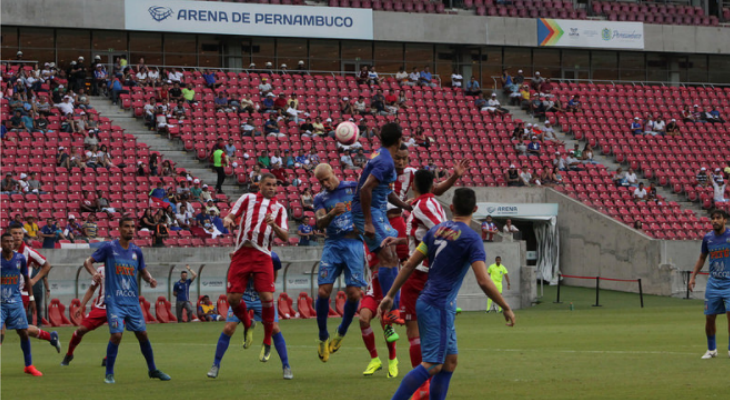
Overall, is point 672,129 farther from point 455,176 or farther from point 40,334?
point 455,176

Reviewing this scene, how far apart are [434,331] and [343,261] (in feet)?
15.1

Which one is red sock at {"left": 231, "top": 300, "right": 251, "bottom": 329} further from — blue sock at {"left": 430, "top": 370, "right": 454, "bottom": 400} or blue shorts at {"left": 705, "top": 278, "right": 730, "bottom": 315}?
blue shorts at {"left": 705, "top": 278, "right": 730, "bottom": 315}

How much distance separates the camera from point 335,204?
43.0 ft

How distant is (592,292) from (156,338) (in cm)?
1927

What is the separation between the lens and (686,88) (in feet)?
165

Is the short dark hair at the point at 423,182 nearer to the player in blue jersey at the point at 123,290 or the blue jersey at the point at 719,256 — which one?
the player in blue jersey at the point at 123,290

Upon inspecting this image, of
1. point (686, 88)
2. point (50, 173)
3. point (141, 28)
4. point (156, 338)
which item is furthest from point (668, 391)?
point (686, 88)

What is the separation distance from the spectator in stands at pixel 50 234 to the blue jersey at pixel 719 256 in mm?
17883

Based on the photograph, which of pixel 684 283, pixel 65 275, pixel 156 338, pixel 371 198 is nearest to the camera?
pixel 371 198

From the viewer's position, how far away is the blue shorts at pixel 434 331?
862cm

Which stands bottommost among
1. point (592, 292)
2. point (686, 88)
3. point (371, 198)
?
point (592, 292)

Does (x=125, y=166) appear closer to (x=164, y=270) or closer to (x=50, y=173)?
(x=50, y=173)

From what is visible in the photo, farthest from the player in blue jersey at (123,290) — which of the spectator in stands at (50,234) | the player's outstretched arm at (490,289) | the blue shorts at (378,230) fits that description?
the spectator in stands at (50,234)

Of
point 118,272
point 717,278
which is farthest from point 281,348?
point 717,278
